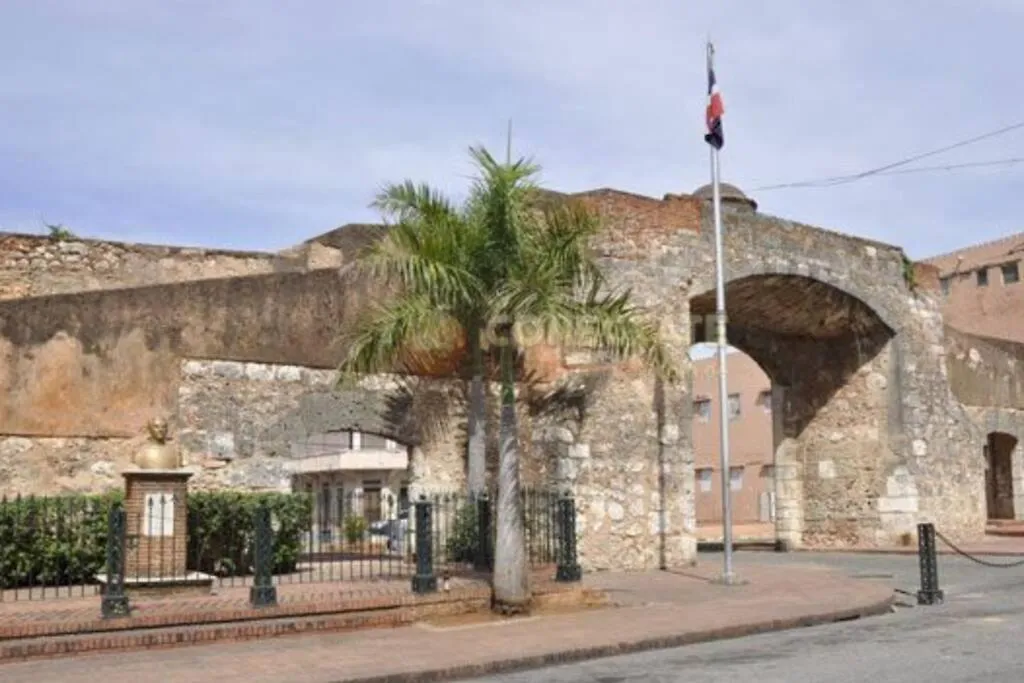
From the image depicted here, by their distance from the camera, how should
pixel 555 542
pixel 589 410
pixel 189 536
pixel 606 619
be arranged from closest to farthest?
pixel 606 619
pixel 189 536
pixel 555 542
pixel 589 410

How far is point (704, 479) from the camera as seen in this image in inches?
1652

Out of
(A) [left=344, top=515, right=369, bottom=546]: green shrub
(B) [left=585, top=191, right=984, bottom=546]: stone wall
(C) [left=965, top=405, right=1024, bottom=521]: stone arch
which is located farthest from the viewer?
(C) [left=965, top=405, right=1024, bottom=521]: stone arch

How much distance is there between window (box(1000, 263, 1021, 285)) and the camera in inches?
1448

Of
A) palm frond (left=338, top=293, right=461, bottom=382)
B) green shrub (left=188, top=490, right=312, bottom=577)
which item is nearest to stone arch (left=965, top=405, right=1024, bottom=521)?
palm frond (left=338, top=293, right=461, bottom=382)

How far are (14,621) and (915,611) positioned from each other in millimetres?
9046

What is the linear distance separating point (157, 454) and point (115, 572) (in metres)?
1.98

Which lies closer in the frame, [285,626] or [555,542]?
[285,626]

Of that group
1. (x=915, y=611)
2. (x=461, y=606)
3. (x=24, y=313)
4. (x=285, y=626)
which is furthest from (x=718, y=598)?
(x=24, y=313)

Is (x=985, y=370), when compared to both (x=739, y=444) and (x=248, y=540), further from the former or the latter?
(x=248, y=540)

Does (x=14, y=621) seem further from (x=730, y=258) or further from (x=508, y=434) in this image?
(x=730, y=258)

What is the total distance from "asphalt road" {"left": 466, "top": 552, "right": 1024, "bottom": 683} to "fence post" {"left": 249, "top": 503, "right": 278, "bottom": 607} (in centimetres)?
281

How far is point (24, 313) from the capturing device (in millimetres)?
13453

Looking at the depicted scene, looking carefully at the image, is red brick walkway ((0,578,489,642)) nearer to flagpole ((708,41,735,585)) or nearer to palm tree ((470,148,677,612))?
palm tree ((470,148,677,612))

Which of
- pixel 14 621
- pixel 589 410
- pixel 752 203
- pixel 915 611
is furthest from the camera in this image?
pixel 752 203
